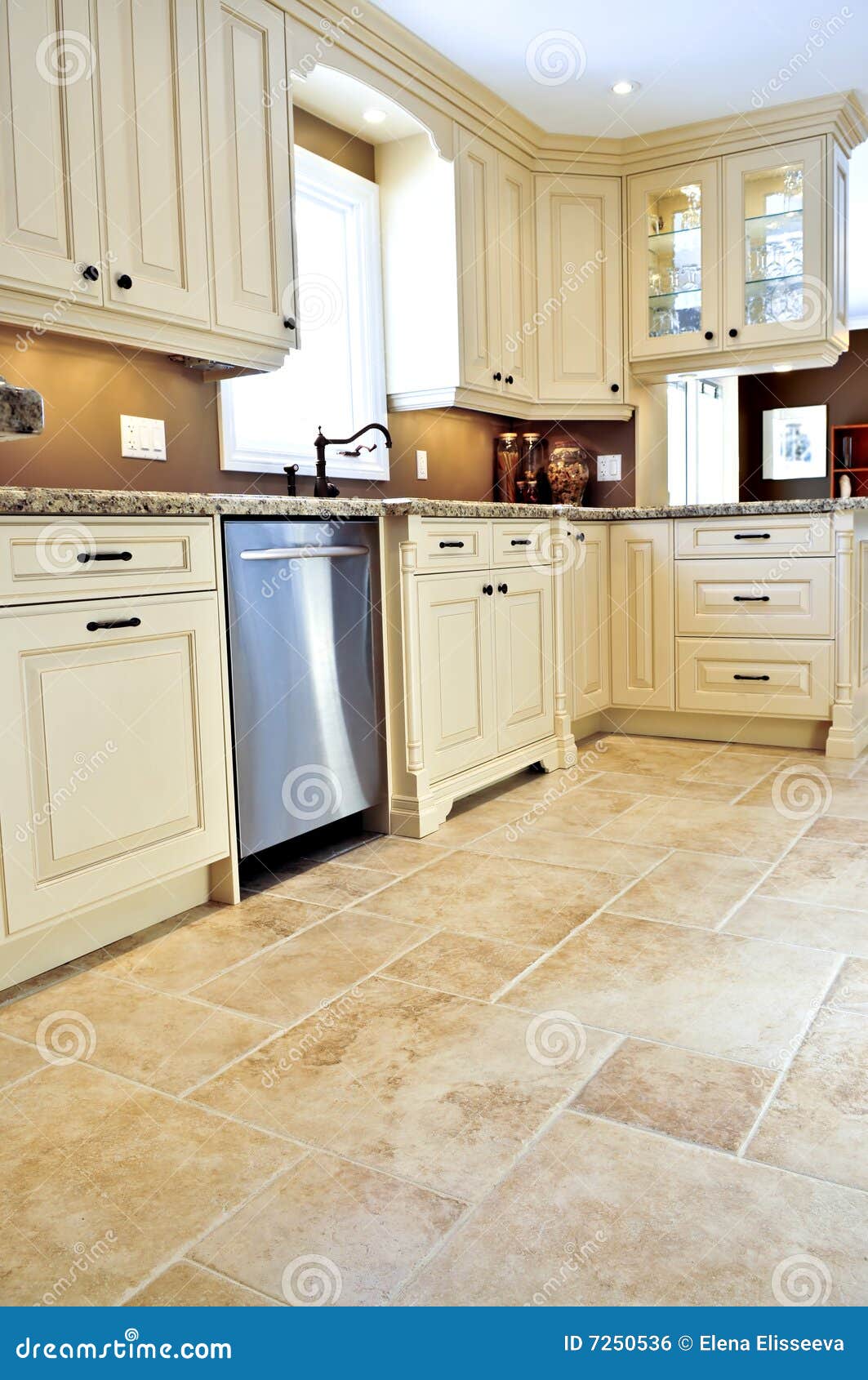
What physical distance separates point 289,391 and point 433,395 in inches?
24.6

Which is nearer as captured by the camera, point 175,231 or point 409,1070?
point 409,1070

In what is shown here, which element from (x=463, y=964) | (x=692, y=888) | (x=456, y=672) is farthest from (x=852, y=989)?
(x=456, y=672)

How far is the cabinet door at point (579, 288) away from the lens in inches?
166

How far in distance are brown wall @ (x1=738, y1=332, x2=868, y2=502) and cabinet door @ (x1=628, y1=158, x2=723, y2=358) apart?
366cm

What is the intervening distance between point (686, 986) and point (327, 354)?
7.99 feet

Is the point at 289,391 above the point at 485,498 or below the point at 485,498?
above

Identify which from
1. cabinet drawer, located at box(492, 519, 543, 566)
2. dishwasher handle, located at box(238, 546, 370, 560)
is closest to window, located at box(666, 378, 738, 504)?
cabinet drawer, located at box(492, 519, 543, 566)

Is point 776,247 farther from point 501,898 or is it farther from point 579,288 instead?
point 501,898

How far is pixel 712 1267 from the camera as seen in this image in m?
1.11

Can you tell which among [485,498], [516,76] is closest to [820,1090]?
[485,498]

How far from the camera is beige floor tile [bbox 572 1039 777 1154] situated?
1392 mm

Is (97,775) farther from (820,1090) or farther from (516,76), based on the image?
(516,76)

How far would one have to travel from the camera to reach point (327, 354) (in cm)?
346

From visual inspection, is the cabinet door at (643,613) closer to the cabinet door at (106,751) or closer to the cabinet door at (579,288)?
the cabinet door at (579,288)
